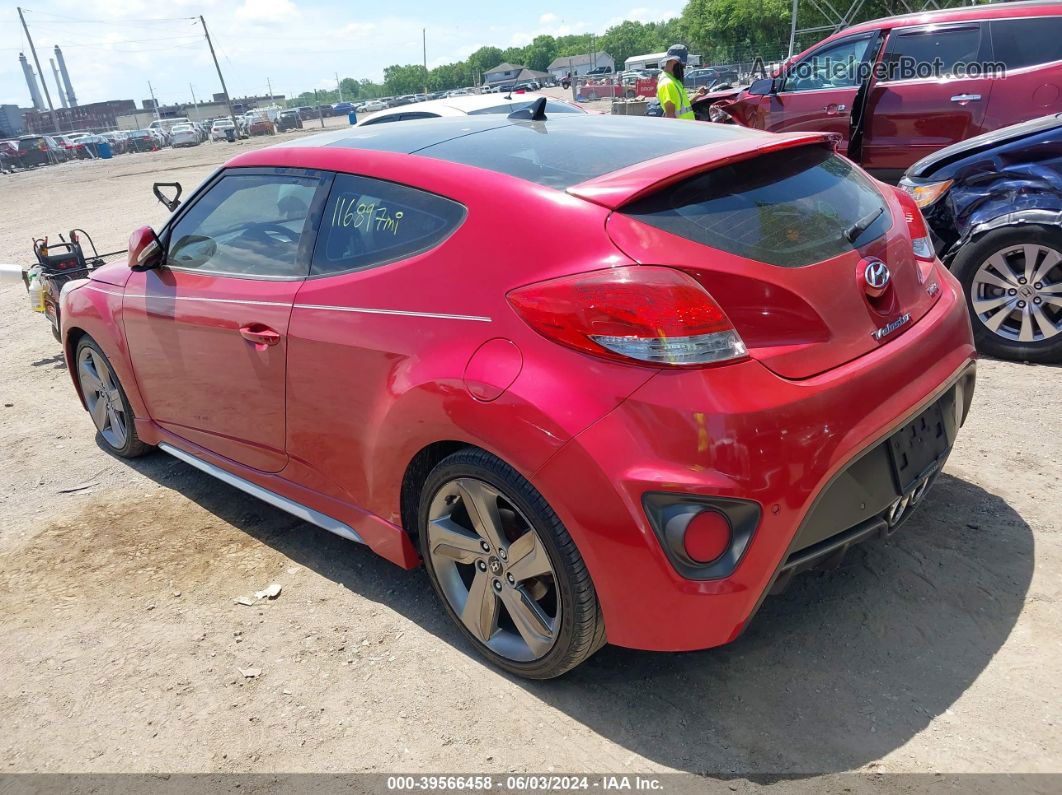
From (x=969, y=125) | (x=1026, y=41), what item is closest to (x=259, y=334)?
(x=969, y=125)

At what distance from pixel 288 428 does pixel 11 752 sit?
1.34 meters

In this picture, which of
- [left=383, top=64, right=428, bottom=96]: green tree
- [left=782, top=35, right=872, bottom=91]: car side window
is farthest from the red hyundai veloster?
[left=383, top=64, right=428, bottom=96]: green tree

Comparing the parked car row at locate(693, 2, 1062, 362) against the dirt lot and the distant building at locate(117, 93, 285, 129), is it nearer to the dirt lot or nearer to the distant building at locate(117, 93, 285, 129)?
the dirt lot

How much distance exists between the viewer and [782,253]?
2293mm

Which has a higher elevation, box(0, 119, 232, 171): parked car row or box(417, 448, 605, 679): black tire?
box(0, 119, 232, 171): parked car row

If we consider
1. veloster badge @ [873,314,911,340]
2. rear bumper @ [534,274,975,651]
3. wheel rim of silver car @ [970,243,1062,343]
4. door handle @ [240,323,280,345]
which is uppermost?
door handle @ [240,323,280,345]

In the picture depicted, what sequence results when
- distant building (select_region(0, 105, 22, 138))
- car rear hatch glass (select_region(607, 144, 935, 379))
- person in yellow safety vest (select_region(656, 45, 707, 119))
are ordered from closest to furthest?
car rear hatch glass (select_region(607, 144, 935, 379)) → person in yellow safety vest (select_region(656, 45, 707, 119)) → distant building (select_region(0, 105, 22, 138))

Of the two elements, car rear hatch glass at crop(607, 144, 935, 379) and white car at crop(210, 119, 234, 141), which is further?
white car at crop(210, 119, 234, 141)

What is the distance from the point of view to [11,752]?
257cm

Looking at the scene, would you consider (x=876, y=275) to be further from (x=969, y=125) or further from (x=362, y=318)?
(x=969, y=125)

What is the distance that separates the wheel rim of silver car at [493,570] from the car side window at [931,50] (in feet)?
23.9

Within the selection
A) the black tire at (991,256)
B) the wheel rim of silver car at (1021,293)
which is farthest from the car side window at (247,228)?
the wheel rim of silver car at (1021,293)

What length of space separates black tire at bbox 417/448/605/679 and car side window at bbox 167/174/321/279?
110cm

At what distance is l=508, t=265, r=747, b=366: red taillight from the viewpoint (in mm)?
2109
